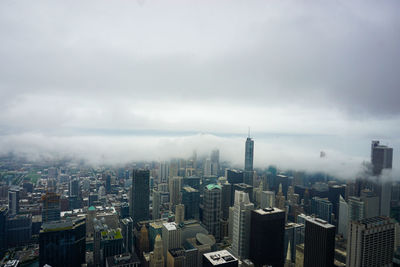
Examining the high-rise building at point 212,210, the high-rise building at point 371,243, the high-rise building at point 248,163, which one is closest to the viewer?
the high-rise building at point 371,243

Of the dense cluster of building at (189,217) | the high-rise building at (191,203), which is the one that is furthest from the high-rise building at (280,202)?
the high-rise building at (191,203)

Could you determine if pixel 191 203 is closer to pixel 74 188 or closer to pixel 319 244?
pixel 74 188

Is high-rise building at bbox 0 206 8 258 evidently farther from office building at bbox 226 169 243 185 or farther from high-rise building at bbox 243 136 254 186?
high-rise building at bbox 243 136 254 186

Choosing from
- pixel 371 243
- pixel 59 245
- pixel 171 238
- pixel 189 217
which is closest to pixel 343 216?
pixel 371 243

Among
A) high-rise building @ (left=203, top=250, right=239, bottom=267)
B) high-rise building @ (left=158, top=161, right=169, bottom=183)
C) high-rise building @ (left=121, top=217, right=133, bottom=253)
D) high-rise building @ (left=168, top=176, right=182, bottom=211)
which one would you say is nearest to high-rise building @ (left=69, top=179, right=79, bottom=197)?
high-rise building @ (left=121, top=217, right=133, bottom=253)

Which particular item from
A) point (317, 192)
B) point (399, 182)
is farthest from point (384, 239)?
point (317, 192)

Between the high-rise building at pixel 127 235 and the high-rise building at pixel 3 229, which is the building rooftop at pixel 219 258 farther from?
the high-rise building at pixel 3 229
